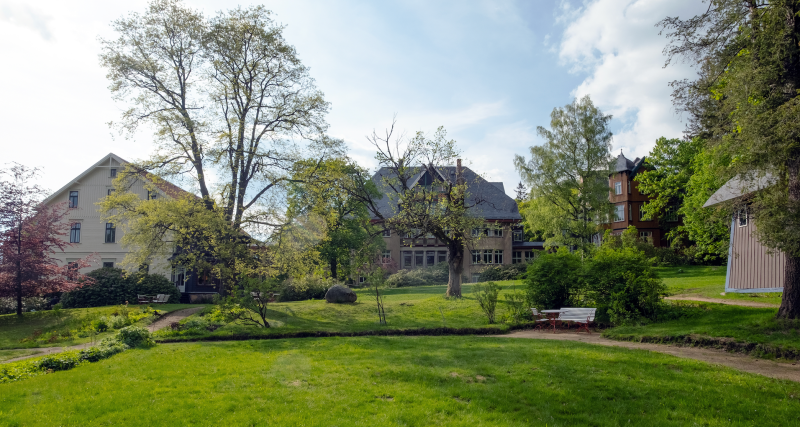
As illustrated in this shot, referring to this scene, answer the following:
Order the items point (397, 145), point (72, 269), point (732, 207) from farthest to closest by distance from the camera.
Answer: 1. point (72, 269)
2. point (397, 145)
3. point (732, 207)

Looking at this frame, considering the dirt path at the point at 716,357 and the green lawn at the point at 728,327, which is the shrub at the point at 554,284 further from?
the dirt path at the point at 716,357

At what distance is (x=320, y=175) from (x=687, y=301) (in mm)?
16053

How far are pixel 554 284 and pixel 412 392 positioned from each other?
10.9m

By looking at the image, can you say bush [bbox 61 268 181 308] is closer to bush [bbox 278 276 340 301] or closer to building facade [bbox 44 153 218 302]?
building facade [bbox 44 153 218 302]

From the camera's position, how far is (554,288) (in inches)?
659

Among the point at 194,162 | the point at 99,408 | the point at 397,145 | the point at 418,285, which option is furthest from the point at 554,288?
the point at 418,285

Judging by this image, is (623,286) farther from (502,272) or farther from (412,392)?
(502,272)

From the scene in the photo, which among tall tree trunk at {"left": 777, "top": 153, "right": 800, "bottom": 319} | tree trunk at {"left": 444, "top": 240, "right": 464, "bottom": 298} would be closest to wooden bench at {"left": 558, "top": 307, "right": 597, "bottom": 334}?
tall tree trunk at {"left": 777, "top": 153, "right": 800, "bottom": 319}

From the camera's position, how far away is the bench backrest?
47.1 feet

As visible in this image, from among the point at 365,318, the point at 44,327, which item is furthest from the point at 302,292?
the point at 44,327

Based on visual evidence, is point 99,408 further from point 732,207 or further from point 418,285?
point 418,285

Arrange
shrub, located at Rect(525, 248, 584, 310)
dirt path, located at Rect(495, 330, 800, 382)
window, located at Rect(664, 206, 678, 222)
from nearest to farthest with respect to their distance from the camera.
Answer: dirt path, located at Rect(495, 330, 800, 382) → shrub, located at Rect(525, 248, 584, 310) → window, located at Rect(664, 206, 678, 222)

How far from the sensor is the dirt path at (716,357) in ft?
27.9

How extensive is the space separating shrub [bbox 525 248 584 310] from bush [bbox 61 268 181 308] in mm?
21972
